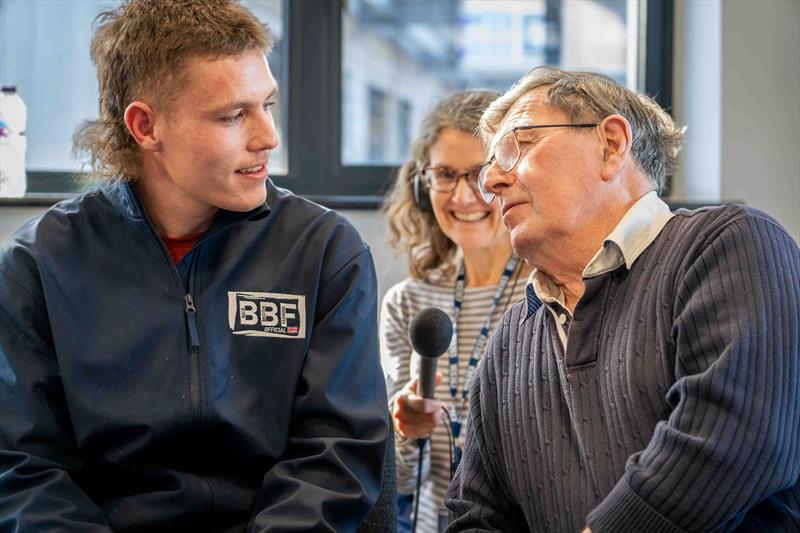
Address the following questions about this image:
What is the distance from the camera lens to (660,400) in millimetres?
1404

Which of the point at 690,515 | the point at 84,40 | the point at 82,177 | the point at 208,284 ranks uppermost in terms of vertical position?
the point at 84,40

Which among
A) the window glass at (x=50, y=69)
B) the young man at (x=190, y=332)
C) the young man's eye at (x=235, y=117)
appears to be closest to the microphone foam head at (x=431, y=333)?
the young man at (x=190, y=332)

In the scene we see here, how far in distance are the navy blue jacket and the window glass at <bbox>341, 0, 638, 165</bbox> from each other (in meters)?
1.42

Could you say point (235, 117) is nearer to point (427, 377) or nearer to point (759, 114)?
point (427, 377)

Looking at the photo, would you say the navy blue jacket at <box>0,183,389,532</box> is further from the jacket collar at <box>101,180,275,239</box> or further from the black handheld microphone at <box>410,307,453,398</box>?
the black handheld microphone at <box>410,307,453,398</box>

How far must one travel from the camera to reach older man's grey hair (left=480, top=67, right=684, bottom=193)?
1.59 m

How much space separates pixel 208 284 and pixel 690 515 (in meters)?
0.89

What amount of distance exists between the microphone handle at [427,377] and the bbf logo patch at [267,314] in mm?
293

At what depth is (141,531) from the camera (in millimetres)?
1657

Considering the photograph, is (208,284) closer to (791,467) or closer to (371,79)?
(791,467)

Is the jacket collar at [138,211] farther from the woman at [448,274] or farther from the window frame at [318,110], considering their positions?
the window frame at [318,110]

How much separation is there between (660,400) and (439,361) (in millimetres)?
982

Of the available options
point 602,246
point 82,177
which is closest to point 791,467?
point 602,246

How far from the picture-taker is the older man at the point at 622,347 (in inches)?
50.6
